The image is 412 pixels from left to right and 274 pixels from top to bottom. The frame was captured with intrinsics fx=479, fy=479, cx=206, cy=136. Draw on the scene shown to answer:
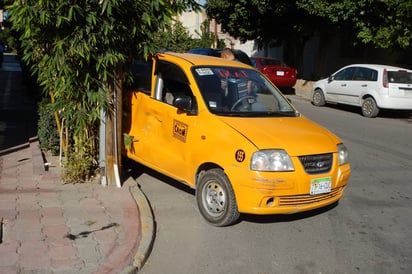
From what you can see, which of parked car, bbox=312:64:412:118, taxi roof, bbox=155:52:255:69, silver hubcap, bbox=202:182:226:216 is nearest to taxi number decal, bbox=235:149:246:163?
silver hubcap, bbox=202:182:226:216

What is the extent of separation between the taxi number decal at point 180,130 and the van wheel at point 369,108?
→ 32.0 ft

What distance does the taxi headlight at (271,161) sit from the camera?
15.3 feet

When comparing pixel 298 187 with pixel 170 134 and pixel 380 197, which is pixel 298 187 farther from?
pixel 380 197

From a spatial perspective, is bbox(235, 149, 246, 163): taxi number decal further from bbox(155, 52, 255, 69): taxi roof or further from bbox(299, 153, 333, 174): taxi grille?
bbox(155, 52, 255, 69): taxi roof

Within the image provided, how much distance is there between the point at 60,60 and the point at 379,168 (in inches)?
208

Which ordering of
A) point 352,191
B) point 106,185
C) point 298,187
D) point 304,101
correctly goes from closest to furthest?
point 298,187
point 106,185
point 352,191
point 304,101

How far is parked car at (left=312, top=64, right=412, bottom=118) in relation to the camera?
1374 cm

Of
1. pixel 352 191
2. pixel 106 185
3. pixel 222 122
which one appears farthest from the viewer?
pixel 352 191

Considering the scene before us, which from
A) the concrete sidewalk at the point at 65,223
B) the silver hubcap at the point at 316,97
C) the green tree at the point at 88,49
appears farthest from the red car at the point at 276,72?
the green tree at the point at 88,49

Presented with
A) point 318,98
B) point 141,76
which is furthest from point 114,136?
point 318,98

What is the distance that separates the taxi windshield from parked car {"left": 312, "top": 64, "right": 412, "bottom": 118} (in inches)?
338

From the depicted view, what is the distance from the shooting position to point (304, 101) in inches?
711

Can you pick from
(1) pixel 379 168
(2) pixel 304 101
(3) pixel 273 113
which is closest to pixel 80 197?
(3) pixel 273 113

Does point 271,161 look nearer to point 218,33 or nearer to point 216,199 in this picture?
point 216,199
